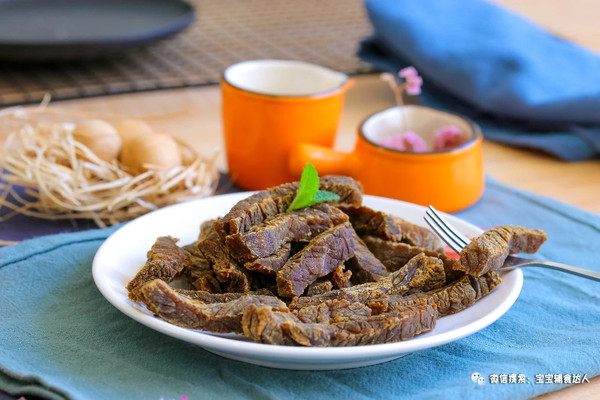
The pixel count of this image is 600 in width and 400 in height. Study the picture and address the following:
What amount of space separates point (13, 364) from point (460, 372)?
69 centimetres

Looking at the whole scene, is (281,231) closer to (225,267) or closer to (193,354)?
(225,267)

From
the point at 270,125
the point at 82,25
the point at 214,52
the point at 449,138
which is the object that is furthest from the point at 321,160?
the point at 82,25

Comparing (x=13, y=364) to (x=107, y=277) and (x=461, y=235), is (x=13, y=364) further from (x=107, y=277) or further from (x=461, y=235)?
(x=461, y=235)

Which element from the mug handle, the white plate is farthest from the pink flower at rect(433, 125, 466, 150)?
the white plate


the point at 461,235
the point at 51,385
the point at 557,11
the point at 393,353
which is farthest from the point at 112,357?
Answer: the point at 557,11

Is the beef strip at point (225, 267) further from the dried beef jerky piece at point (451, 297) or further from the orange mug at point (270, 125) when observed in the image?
the orange mug at point (270, 125)

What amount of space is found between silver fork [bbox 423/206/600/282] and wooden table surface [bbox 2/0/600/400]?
1.96 feet

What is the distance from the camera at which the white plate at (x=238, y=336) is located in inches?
41.6

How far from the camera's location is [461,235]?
1432 millimetres

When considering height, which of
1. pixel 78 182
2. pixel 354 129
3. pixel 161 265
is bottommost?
pixel 354 129

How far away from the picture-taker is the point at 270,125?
6.07ft

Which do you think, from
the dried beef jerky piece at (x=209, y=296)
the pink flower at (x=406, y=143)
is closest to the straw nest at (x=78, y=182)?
the pink flower at (x=406, y=143)

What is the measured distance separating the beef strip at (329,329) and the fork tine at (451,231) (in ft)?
0.96

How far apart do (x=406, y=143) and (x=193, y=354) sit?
91 cm
